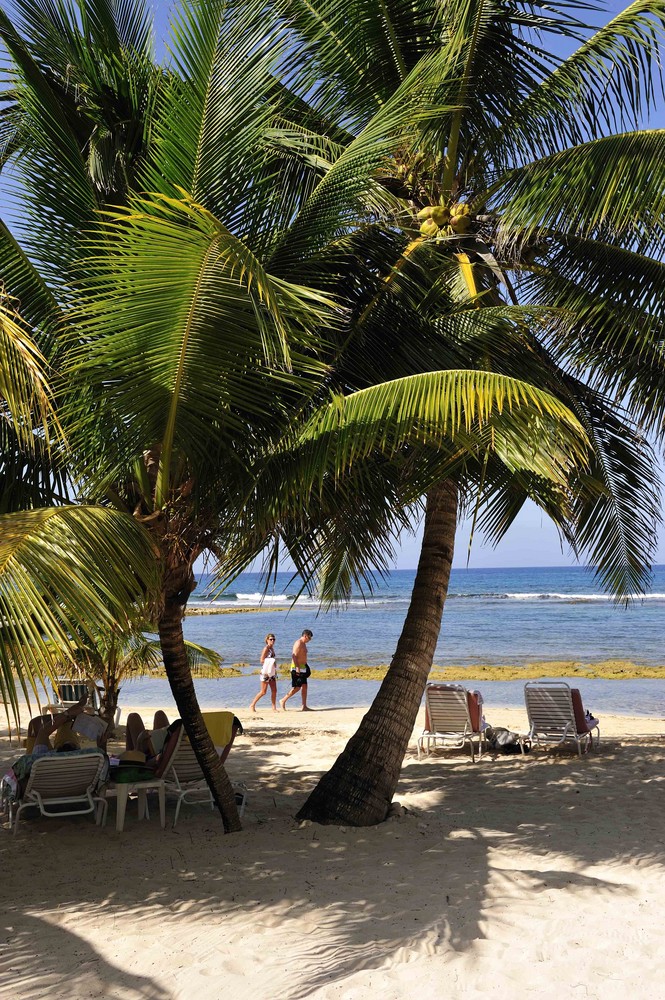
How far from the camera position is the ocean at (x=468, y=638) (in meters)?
17.5

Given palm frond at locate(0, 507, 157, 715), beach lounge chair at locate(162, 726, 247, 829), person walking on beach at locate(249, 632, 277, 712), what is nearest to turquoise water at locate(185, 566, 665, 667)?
person walking on beach at locate(249, 632, 277, 712)

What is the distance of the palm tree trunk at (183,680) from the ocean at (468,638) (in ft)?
3.67

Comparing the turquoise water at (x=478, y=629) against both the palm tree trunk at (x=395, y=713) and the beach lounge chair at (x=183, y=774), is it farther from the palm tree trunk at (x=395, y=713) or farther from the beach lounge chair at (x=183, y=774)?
the palm tree trunk at (x=395, y=713)

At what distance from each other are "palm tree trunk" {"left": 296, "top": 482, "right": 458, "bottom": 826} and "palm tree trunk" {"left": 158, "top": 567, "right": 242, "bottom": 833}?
2.99 feet

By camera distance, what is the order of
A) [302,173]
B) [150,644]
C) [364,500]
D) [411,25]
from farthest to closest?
[150,644], [302,173], [411,25], [364,500]

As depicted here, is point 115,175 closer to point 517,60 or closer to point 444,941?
point 517,60

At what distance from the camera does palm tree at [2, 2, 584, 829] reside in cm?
412

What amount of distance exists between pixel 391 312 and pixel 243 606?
49616 millimetres

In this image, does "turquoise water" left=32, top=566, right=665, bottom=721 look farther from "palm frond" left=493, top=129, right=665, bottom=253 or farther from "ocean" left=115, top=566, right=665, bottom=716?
"palm frond" left=493, top=129, right=665, bottom=253

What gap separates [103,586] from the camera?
12.2 ft

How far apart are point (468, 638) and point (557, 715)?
24.6m

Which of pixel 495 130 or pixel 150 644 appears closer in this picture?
pixel 495 130

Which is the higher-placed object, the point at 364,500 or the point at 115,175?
the point at 115,175

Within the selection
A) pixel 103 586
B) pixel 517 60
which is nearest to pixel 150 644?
pixel 103 586
